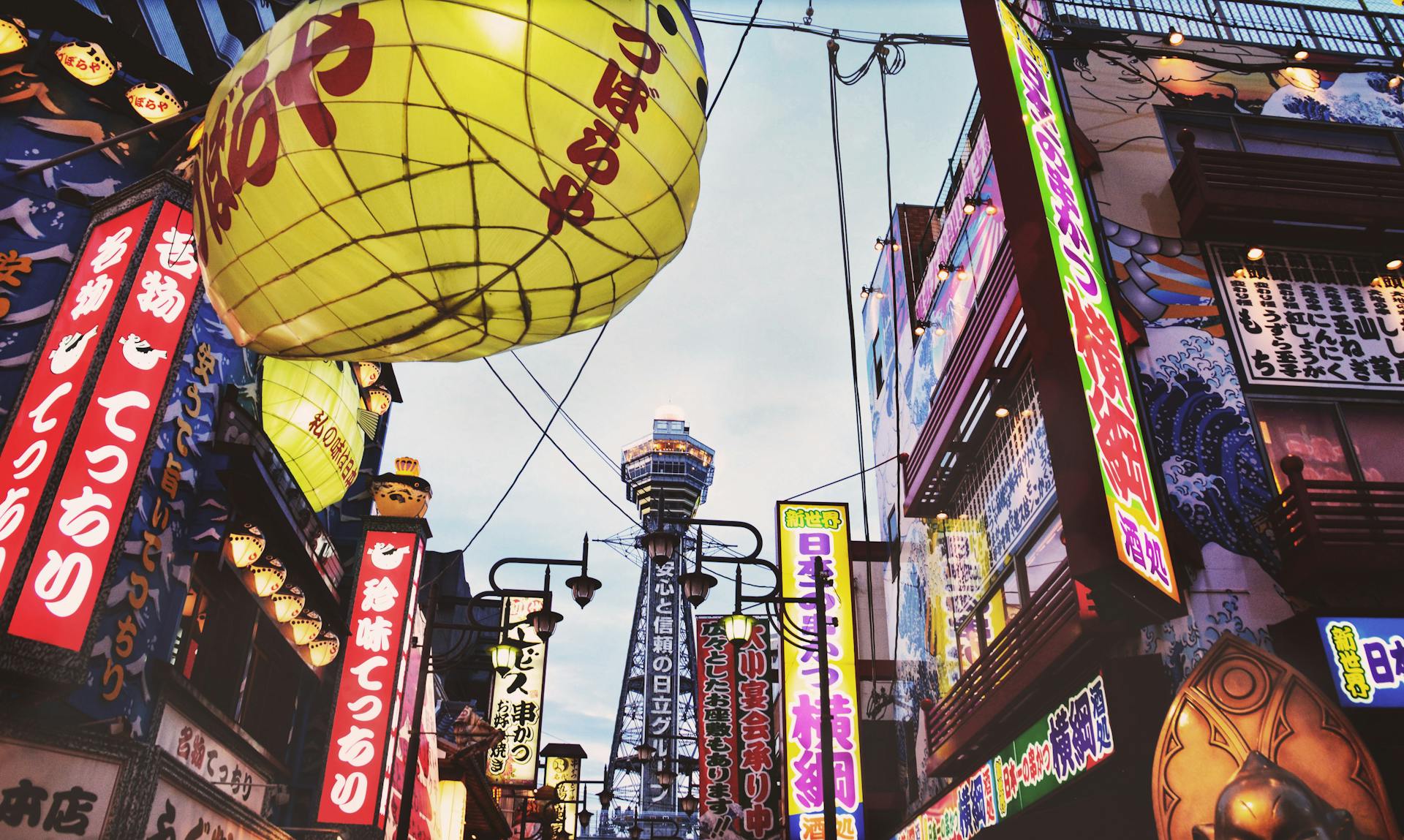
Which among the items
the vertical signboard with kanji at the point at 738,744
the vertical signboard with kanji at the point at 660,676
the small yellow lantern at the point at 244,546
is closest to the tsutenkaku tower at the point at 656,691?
the vertical signboard with kanji at the point at 660,676

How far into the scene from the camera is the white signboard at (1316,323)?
37.0 ft

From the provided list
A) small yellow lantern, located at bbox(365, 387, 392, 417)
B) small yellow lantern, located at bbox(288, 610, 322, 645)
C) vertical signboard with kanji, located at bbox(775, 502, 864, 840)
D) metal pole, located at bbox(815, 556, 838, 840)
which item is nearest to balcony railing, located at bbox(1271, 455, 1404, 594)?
metal pole, located at bbox(815, 556, 838, 840)

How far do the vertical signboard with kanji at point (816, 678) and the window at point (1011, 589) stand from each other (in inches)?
93.3

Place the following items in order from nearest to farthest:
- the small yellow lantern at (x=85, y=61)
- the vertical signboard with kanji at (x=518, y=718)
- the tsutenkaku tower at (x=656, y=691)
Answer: the small yellow lantern at (x=85, y=61)
the vertical signboard with kanji at (x=518, y=718)
the tsutenkaku tower at (x=656, y=691)

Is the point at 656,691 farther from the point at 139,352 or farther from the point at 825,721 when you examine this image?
the point at 139,352

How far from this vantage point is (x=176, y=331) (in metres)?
8.67

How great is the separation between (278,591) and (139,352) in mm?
5349

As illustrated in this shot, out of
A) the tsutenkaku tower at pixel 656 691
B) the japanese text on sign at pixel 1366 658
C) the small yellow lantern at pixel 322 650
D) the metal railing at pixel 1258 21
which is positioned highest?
the tsutenkaku tower at pixel 656 691

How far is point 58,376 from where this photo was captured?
781 cm

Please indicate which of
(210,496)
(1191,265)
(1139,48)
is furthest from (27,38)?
(1139,48)

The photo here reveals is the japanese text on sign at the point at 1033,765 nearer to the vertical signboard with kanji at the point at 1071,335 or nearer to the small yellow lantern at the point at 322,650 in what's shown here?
the vertical signboard with kanji at the point at 1071,335

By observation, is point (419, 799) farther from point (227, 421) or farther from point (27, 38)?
point (27, 38)

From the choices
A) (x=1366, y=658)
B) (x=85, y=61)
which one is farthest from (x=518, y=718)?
(x=1366, y=658)

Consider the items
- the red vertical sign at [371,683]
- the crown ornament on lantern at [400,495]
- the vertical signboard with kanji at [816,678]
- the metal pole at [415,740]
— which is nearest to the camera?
the red vertical sign at [371,683]
